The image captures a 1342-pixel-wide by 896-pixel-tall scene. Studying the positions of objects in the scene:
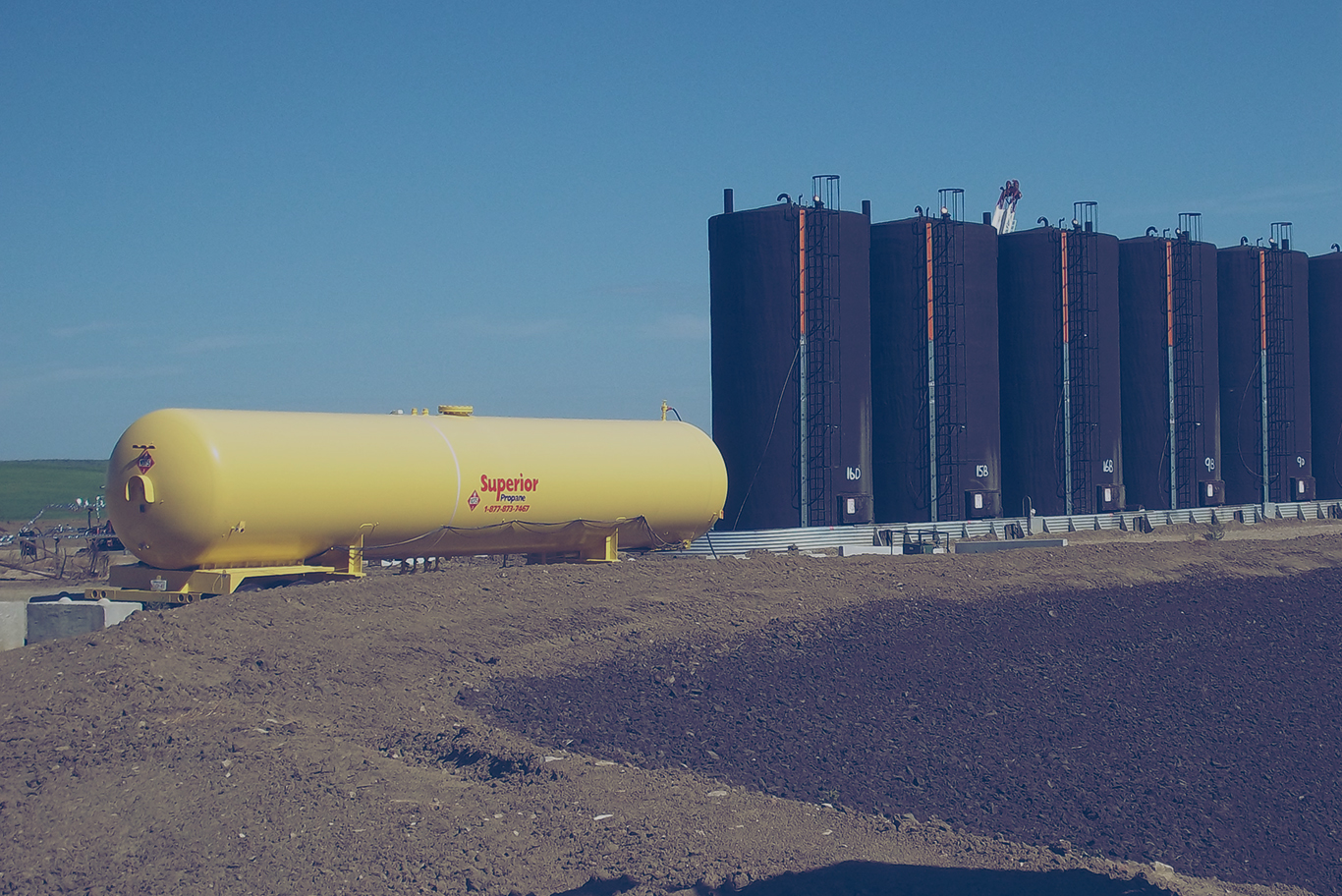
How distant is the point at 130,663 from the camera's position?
40.7 ft

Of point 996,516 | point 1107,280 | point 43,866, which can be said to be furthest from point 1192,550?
point 43,866

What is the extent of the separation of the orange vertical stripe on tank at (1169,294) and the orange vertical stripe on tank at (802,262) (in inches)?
629

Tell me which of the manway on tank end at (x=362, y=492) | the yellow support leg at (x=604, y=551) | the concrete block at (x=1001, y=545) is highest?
the manway on tank end at (x=362, y=492)

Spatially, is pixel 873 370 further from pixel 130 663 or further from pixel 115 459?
pixel 130 663

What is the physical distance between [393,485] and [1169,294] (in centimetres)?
2952

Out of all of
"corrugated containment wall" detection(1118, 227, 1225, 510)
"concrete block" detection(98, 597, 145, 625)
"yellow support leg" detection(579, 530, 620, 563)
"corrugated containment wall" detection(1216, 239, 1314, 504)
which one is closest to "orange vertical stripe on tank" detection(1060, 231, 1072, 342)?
"corrugated containment wall" detection(1118, 227, 1225, 510)

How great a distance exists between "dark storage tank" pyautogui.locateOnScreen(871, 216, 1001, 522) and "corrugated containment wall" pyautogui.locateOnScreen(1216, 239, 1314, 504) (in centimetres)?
1405

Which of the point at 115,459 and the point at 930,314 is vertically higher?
the point at 930,314

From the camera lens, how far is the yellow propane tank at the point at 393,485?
50.7 ft

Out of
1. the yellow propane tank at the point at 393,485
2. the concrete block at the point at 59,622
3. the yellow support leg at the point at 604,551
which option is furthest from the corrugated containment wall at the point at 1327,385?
the concrete block at the point at 59,622

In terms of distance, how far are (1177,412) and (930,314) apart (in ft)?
39.1

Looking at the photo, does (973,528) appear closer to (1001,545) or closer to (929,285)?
(1001,545)

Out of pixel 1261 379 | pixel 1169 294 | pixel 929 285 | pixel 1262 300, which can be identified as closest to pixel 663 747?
pixel 929 285

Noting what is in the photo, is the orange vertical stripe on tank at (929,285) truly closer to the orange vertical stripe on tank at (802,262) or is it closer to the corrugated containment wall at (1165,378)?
the orange vertical stripe on tank at (802,262)
